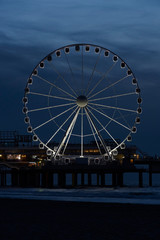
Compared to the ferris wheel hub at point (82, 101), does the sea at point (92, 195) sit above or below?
below

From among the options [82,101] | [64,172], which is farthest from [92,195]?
[64,172]

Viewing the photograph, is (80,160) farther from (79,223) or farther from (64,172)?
(79,223)

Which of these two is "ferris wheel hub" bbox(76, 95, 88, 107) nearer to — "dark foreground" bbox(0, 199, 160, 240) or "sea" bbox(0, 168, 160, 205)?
"sea" bbox(0, 168, 160, 205)

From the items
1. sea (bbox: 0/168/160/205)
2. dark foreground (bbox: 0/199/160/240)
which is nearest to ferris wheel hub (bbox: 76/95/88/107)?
sea (bbox: 0/168/160/205)

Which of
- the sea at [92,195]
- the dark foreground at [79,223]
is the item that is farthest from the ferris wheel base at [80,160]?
Answer: the dark foreground at [79,223]

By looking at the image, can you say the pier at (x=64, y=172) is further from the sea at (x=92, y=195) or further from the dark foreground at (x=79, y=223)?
the dark foreground at (x=79, y=223)

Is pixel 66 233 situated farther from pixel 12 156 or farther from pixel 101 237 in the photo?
pixel 12 156

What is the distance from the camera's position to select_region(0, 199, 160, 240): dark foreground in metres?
22.9

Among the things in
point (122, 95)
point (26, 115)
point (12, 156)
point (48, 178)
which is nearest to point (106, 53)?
point (122, 95)

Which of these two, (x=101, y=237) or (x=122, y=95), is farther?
(x=122, y=95)

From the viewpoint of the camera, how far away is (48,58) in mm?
62812

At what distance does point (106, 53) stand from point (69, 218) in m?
36.3

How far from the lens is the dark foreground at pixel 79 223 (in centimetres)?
2291

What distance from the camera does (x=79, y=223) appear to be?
Answer: 89.7 feet
